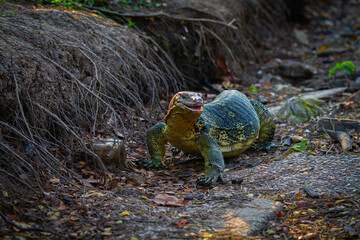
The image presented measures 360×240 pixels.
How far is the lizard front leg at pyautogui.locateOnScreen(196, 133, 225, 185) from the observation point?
14.2ft

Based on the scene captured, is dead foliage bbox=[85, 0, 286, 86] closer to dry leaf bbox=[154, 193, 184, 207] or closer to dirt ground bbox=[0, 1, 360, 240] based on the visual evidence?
dirt ground bbox=[0, 1, 360, 240]

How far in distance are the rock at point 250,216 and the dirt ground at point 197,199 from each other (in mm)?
59

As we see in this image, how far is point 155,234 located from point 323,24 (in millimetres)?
13871

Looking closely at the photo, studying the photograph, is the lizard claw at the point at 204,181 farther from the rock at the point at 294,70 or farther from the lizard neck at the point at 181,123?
the rock at the point at 294,70

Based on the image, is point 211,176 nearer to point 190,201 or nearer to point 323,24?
point 190,201

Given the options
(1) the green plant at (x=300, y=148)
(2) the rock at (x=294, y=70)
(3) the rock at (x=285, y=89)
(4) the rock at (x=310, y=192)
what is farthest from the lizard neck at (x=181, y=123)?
(2) the rock at (x=294, y=70)

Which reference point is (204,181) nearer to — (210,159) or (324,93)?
(210,159)

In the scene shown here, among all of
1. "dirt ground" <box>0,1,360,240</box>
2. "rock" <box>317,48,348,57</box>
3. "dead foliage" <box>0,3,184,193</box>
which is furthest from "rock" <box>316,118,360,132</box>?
"rock" <box>317,48,348,57</box>

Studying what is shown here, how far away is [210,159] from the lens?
452 cm

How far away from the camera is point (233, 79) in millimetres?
9234

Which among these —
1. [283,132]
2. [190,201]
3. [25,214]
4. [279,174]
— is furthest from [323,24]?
[25,214]

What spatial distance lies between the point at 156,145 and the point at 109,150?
29.4 inches

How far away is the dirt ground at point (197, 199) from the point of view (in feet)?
10.3

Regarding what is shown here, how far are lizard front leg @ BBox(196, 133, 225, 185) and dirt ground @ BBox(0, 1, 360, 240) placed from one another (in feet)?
0.34
